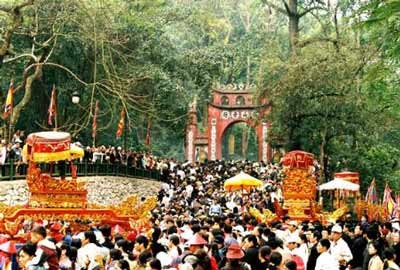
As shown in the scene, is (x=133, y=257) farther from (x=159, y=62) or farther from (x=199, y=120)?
(x=199, y=120)

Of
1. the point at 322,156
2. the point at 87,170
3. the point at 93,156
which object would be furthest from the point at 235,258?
the point at 322,156

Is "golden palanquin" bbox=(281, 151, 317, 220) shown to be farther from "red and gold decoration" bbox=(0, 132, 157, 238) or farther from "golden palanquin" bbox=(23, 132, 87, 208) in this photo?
"golden palanquin" bbox=(23, 132, 87, 208)

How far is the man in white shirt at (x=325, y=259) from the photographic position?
10.1m

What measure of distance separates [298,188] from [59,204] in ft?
24.2

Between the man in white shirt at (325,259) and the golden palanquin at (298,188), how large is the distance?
31.7 ft

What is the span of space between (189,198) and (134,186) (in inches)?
123

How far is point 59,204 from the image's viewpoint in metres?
15.8

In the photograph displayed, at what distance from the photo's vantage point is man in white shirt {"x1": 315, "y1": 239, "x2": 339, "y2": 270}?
10.1m

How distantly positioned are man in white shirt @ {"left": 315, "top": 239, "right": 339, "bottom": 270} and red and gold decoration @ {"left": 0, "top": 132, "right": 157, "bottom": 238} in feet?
18.0

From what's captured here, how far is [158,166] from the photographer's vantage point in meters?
35.9

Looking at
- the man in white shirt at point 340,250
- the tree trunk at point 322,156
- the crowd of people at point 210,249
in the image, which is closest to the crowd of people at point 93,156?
the tree trunk at point 322,156

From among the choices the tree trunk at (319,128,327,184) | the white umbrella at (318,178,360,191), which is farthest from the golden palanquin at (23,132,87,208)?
the tree trunk at (319,128,327,184)

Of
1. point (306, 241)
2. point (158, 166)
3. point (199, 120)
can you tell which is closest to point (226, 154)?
point (199, 120)

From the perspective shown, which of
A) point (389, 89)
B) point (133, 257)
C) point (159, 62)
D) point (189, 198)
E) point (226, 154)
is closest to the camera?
point (133, 257)
